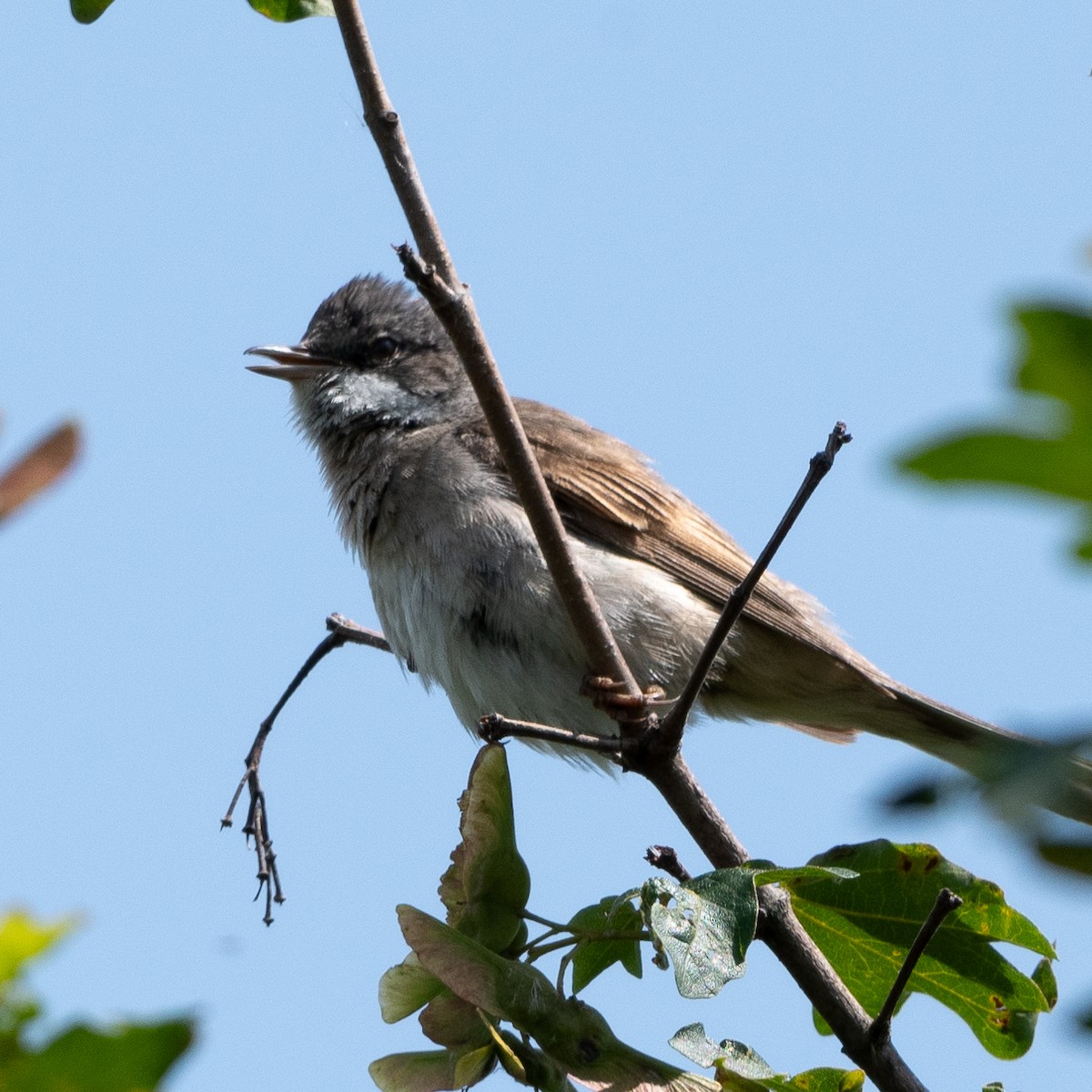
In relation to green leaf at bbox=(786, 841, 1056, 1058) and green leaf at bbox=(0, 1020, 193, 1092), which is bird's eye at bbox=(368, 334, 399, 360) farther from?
green leaf at bbox=(0, 1020, 193, 1092)

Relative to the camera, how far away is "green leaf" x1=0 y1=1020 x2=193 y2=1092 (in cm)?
76

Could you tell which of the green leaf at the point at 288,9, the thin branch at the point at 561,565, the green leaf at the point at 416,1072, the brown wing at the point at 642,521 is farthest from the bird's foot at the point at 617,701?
the green leaf at the point at 288,9

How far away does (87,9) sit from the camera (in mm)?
2820

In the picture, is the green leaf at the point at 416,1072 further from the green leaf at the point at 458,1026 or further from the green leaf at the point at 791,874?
the green leaf at the point at 791,874

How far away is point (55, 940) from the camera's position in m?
0.79

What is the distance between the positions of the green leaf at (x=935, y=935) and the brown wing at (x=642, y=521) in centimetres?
207

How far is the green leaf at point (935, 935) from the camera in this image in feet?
10.2

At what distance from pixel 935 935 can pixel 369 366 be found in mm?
4046

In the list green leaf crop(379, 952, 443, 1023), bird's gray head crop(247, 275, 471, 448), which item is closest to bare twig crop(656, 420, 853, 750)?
green leaf crop(379, 952, 443, 1023)

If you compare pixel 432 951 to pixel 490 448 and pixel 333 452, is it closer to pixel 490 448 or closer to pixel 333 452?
pixel 490 448

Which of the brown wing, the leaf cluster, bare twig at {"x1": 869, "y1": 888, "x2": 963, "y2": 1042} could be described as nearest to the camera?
bare twig at {"x1": 869, "y1": 888, "x2": 963, "y2": 1042}

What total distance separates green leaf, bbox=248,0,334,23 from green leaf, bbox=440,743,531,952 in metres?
1.68

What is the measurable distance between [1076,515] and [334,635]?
390 centimetres

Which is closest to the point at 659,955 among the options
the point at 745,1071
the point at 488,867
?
the point at 745,1071
